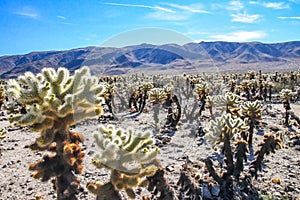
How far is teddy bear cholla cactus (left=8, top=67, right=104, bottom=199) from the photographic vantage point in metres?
3.54

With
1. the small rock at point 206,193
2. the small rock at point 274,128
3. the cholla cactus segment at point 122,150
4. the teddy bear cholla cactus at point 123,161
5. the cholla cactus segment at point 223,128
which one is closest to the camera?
the cholla cactus segment at point 122,150

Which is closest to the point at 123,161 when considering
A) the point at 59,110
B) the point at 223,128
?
the point at 59,110

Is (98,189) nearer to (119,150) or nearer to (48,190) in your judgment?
(119,150)

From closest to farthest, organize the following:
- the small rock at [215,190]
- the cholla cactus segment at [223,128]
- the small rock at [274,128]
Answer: the small rock at [215,190]
the cholla cactus segment at [223,128]
the small rock at [274,128]

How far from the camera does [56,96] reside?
148 inches

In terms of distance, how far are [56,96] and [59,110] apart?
31 cm

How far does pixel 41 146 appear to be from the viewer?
12.1 ft

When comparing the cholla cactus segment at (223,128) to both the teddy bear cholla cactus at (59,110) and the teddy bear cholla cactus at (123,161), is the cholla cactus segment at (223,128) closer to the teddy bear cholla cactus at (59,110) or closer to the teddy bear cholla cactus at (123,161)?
the teddy bear cholla cactus at (123,161)

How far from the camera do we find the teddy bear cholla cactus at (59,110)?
11.6ft

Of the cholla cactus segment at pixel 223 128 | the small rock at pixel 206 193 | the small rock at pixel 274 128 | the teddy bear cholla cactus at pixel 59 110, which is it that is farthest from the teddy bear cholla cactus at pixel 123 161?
the small rock at pixel 274 128

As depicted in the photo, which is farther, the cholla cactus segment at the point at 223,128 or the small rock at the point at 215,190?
the cholla cactus segment at the point at 223,128

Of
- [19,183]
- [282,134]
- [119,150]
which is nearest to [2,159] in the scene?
[19,183]

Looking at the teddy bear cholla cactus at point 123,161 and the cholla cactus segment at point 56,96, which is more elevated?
the cholla cactus segment at point 56,96

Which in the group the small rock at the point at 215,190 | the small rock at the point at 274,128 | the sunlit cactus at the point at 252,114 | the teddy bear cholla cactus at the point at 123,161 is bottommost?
the small rock at the point at 274,128
